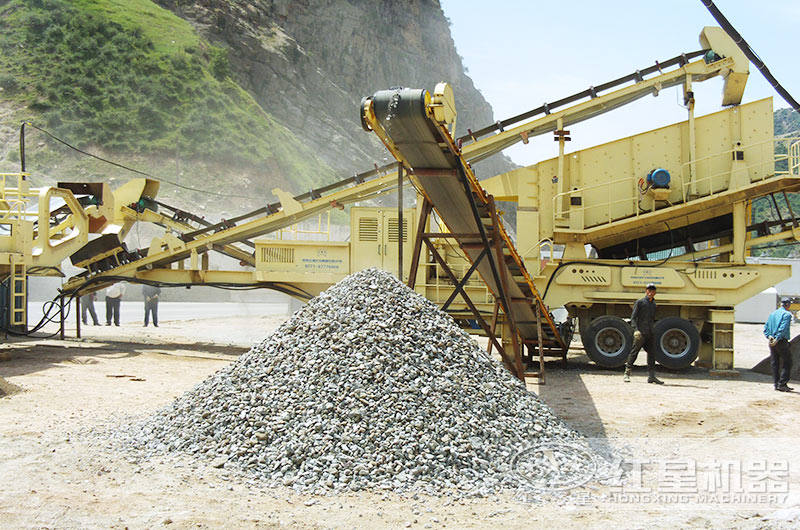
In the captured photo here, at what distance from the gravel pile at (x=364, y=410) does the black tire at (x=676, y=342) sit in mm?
6409

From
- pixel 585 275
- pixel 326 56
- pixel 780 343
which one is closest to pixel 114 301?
pixel 585 275

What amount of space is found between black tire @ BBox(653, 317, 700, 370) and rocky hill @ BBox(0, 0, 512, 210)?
29242mm

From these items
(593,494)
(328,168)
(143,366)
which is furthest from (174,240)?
(328,168)

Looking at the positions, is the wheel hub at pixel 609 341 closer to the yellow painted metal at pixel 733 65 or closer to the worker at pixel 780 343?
the worker at pixel 780 343

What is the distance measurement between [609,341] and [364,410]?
318 inches

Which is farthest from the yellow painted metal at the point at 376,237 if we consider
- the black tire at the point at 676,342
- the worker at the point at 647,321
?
the black tire at the point at 676,342

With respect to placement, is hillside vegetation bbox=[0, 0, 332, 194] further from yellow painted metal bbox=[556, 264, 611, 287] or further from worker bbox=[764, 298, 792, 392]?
worker bbox=[764, 298, 792, 392]

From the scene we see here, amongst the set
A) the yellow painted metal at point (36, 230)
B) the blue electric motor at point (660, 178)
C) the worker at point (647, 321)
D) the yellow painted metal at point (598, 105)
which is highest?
the yellow painted metal at point (598, 105)

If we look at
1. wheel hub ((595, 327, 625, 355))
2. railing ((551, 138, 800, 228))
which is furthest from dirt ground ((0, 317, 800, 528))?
railing ((551, 138, 800, 228))

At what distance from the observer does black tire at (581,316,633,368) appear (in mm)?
12562

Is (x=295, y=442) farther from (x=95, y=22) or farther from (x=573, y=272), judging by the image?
(x=95, y=22)

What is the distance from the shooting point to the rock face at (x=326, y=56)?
49.9 meters

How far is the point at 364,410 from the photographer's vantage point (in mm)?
5738

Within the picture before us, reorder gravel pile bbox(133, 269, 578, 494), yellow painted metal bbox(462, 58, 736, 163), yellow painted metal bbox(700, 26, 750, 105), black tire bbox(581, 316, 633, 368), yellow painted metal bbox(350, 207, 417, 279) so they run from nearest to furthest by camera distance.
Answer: gravel pile bbox(133, 269, 578, 494), black tire bbox(581, 316, 633, 368), yellow painted metal bbox(700, 26, 750, 105), yellow painted metal bbox(462, 58, 736, 163), yellow painted metal bbox(350, 207, 417, 279)
